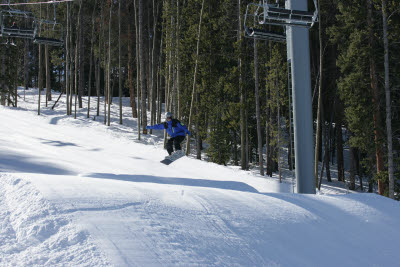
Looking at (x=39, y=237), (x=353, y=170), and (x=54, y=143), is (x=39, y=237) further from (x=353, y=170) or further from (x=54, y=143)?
(x=353, y=170)

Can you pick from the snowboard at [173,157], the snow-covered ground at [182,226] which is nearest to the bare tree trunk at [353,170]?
the snowboard at [173,157]

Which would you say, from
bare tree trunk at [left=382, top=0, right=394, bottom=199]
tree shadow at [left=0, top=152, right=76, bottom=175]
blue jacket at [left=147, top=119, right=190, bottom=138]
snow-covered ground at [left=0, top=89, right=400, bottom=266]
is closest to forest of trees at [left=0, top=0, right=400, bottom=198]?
bare tree trunk at [left=382, top=0, right=394, bottom=199]

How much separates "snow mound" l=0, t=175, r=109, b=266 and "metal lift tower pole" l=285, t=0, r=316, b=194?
5.39m

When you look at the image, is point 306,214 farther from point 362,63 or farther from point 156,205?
point 362,63

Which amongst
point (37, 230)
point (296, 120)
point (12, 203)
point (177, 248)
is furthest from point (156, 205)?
point (296, 120)

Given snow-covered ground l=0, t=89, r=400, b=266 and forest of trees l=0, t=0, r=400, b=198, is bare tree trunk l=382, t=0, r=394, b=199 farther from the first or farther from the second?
snow-covered ground l=0, t=89, r=400, b=266

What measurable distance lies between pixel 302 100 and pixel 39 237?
5.91 m

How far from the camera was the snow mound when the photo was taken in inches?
123

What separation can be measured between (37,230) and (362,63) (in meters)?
15.5

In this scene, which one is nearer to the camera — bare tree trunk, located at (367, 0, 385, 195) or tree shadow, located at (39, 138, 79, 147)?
bare tree trunk, located at (367, 0, 385, 195)

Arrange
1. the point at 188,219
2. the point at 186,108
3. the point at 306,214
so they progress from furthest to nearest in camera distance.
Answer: the point at 186,108, the point at 306,214, the point at 188,219

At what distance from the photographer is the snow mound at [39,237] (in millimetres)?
3137

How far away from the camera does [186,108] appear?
84.9ft

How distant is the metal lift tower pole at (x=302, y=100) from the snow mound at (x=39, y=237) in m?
5.39
